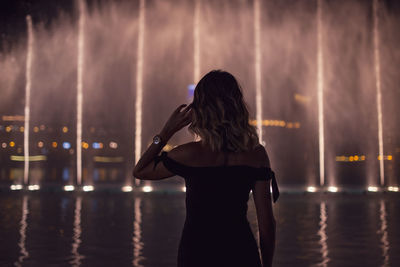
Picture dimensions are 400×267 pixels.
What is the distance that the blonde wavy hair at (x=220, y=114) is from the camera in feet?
8.79

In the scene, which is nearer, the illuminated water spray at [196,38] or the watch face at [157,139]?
the watch face at [157,139]

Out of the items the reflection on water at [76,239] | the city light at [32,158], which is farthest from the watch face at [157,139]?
the city light at [32,158]

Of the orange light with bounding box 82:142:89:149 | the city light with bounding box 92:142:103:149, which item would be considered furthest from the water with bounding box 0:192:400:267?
the orange light with bounding box 82:142:89:149

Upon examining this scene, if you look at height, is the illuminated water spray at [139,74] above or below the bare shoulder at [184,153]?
above

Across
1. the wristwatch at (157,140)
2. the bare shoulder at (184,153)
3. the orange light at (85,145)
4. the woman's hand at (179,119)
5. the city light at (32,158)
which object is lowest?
the bare shoulder at (184,153)

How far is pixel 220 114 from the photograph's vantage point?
8.80ft

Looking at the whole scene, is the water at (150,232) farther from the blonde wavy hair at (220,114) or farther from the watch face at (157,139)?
the blonde wavy hair at (220,114)

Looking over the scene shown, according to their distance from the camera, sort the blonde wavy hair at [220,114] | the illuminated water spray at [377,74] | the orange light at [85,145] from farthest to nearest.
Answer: the orange light at [85,145]
the illuminated water spray at [377,74]
the blonde wavy hair at [220,114]

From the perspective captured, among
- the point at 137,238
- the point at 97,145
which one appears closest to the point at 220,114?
the point at 137,238

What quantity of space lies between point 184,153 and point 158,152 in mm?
115

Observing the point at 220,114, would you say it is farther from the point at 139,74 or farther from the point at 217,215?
the point at 139,74

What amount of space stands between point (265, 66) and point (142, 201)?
56.6 feet

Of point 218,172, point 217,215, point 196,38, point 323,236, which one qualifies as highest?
point 196,38

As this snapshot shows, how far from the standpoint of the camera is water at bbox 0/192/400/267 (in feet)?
28.4
